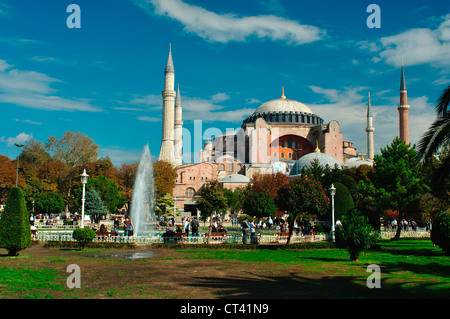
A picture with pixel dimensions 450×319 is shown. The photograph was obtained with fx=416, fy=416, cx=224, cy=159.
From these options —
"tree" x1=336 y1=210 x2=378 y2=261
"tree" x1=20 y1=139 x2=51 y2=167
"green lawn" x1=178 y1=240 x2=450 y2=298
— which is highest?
"tree" x1=20 y1=139 x2=51 y2=167

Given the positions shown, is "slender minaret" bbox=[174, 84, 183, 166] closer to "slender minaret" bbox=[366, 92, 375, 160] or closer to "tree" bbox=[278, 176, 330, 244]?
"slender minaret" bbox=[366, 92, 375, 160]

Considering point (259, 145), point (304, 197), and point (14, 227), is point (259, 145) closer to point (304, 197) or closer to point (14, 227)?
point (304, 197)

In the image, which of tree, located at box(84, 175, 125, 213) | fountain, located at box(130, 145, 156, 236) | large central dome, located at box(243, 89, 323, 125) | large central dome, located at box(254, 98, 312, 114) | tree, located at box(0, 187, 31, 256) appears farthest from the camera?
large central dome, located at box(254, 98, 312, 114)

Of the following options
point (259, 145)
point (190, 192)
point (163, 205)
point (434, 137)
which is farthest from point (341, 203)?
point (259, 145)

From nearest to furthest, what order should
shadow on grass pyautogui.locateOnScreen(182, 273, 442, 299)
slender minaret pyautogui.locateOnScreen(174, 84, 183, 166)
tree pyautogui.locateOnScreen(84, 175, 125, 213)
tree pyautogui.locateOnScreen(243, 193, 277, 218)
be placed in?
shadow on grass pyautogui.locateOnScreen(182, 273, 442, 299) < tree pyautogui.locateOnScreen(243, 193, 277, 218) < tree pyautogui.locateOnScreen(84, 175, 125, 213) < slender minaret pyautogui.locateOnScreen(174, 84, 183, 166)

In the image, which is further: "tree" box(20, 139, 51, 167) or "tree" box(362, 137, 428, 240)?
"tree" box(20, 139, 51, 167)

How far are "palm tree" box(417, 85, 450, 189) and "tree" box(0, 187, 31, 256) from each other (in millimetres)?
9449

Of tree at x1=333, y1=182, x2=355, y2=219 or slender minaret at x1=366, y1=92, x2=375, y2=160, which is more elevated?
slender minaret at x1=366, y1=92, x2=375, y2=160

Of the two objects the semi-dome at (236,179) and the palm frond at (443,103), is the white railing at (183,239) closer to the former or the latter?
the palm frond at (443,103)

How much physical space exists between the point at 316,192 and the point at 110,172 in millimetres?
27396

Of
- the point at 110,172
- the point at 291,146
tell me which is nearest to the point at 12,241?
the point at 110,172

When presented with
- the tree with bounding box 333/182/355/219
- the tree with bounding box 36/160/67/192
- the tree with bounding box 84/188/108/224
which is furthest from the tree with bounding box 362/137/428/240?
the tree with bounding box 36/160/67/192

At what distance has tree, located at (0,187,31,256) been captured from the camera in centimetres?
1025
